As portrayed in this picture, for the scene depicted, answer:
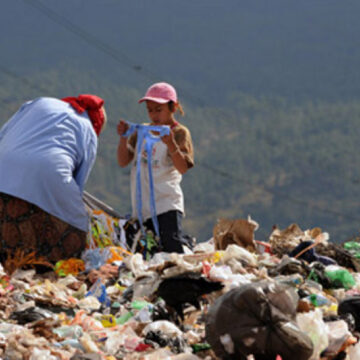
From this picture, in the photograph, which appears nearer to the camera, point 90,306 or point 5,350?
point 5,350

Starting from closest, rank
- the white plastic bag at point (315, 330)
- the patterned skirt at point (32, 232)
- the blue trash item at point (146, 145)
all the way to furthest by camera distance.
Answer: the white plastic bag at point (315, 330)
the patterned skirt at point (32, 232)
the blue trash item at point (146, 145)

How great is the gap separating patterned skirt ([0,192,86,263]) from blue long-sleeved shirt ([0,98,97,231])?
8 cm

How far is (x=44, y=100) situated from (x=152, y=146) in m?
0.91

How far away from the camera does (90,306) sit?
4598 mm

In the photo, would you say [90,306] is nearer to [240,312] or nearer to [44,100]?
[240,312]

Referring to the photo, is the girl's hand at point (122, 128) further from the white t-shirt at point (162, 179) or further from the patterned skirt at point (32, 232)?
the patterned skirt at point (32, 232)

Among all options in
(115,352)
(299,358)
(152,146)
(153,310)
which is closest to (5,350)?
(115,352)

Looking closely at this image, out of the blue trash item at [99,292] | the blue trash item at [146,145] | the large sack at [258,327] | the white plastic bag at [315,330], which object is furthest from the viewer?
the blue trash item at [146,145]

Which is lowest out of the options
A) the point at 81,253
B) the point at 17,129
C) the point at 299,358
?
the point at 81,253

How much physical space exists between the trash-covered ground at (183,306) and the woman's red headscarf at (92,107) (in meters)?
0.77

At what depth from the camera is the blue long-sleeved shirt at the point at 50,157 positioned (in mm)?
5730

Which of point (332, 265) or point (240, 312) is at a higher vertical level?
point (240, 312)

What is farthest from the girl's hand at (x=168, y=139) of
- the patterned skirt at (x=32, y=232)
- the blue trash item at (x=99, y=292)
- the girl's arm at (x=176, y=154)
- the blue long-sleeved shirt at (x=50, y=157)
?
the blue trash item at (x=99, y=292)

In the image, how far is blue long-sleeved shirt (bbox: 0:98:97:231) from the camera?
5.73m
